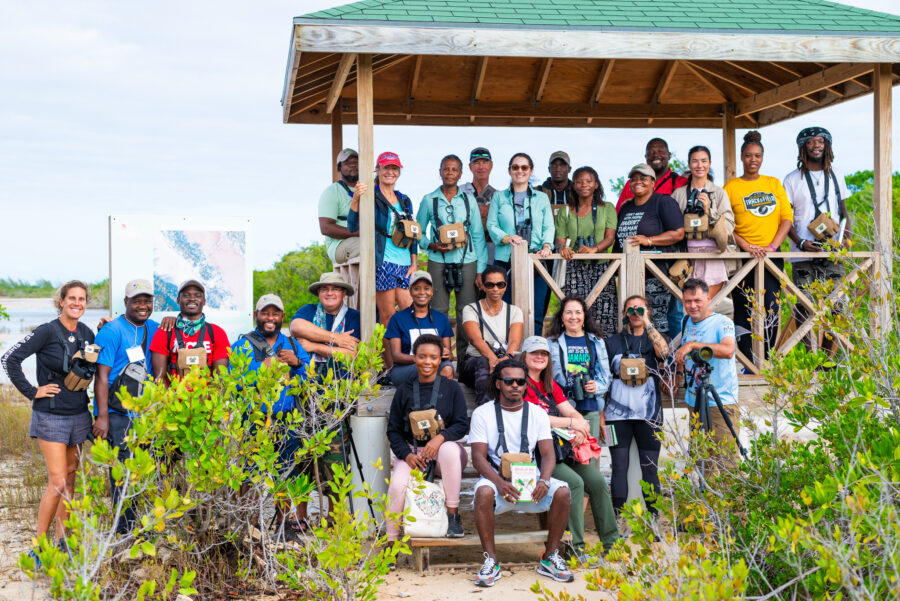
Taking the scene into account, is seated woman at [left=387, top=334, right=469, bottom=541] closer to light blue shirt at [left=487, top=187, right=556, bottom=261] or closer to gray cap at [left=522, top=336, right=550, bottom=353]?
gray cap at [left=522, top=336, right=550, bottom=353]

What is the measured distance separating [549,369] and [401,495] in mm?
1559

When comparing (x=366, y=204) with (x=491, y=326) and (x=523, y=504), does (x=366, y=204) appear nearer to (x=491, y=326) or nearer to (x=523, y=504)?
(x=491, y=326)

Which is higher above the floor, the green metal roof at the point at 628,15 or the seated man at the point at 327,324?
the green metal roof at the point at 628,15

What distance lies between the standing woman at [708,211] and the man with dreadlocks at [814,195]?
80cm

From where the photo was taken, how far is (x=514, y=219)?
7648mm

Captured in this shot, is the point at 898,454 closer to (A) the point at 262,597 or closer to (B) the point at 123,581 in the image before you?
(A) the point at 262,597

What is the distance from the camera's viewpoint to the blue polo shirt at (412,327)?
6.93 meters

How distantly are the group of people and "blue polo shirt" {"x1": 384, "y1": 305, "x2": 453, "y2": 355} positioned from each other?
0.57 m

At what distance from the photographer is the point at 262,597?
5652 mm

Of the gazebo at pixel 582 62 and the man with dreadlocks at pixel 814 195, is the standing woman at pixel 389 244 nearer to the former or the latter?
the gazebo at pixel 582 62

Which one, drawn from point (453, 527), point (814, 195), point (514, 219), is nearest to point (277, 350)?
point (453, 527)

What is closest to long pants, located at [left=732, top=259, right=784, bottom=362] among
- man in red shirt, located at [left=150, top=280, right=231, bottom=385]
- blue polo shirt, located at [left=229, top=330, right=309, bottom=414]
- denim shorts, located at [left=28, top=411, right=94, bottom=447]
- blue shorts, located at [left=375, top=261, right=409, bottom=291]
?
blue shorts, located at [left=375, top=261, right=409, bottom=291]

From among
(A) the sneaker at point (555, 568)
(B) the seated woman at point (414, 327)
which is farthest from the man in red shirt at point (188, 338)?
(A) the sneaker at point (555, 568)

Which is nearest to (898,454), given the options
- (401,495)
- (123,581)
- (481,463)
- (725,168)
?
(481,463)
